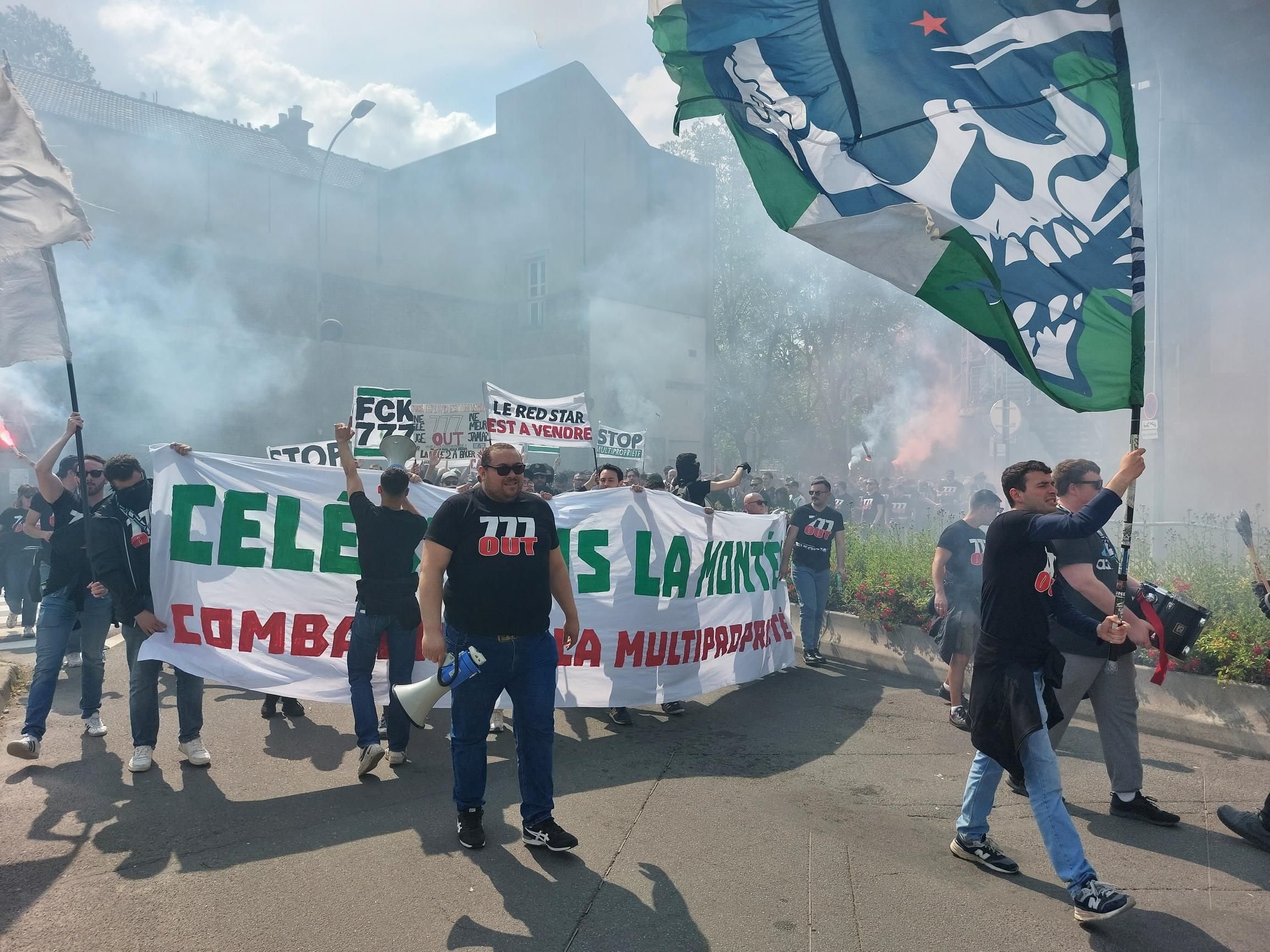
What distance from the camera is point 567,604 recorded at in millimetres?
4617

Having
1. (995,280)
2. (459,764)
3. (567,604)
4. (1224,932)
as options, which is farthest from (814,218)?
(1224,932)

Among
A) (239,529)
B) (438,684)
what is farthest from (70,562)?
(438,684)

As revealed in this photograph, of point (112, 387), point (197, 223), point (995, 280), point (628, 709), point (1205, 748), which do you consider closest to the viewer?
point (995, 280)

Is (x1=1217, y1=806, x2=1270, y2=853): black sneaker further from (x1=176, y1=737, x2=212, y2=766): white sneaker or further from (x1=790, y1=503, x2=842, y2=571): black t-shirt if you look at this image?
(x1=176, y1=737, x2=212, y2=766): white sneaker

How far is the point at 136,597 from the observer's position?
5516mm

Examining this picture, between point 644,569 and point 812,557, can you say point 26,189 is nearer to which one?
point 644,569

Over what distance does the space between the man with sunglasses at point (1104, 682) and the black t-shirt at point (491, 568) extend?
265cm

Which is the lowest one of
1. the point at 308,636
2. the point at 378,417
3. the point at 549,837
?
the point at 549,837

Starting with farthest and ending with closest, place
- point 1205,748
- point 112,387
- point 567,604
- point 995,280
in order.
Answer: point 112,387 → point 1205,748 → point 567,604 → point 995,280

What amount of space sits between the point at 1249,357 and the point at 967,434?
103 ft

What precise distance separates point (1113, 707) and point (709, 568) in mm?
3343

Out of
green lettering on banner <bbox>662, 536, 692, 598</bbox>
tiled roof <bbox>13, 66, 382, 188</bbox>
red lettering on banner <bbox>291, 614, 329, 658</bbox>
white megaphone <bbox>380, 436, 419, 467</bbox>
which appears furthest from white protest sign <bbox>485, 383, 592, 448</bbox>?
tiled roof <bbox>13, 66, 382, 188</bbox>

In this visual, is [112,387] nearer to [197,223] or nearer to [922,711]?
[197,223]

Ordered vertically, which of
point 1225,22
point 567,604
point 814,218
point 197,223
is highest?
point 1225,22
